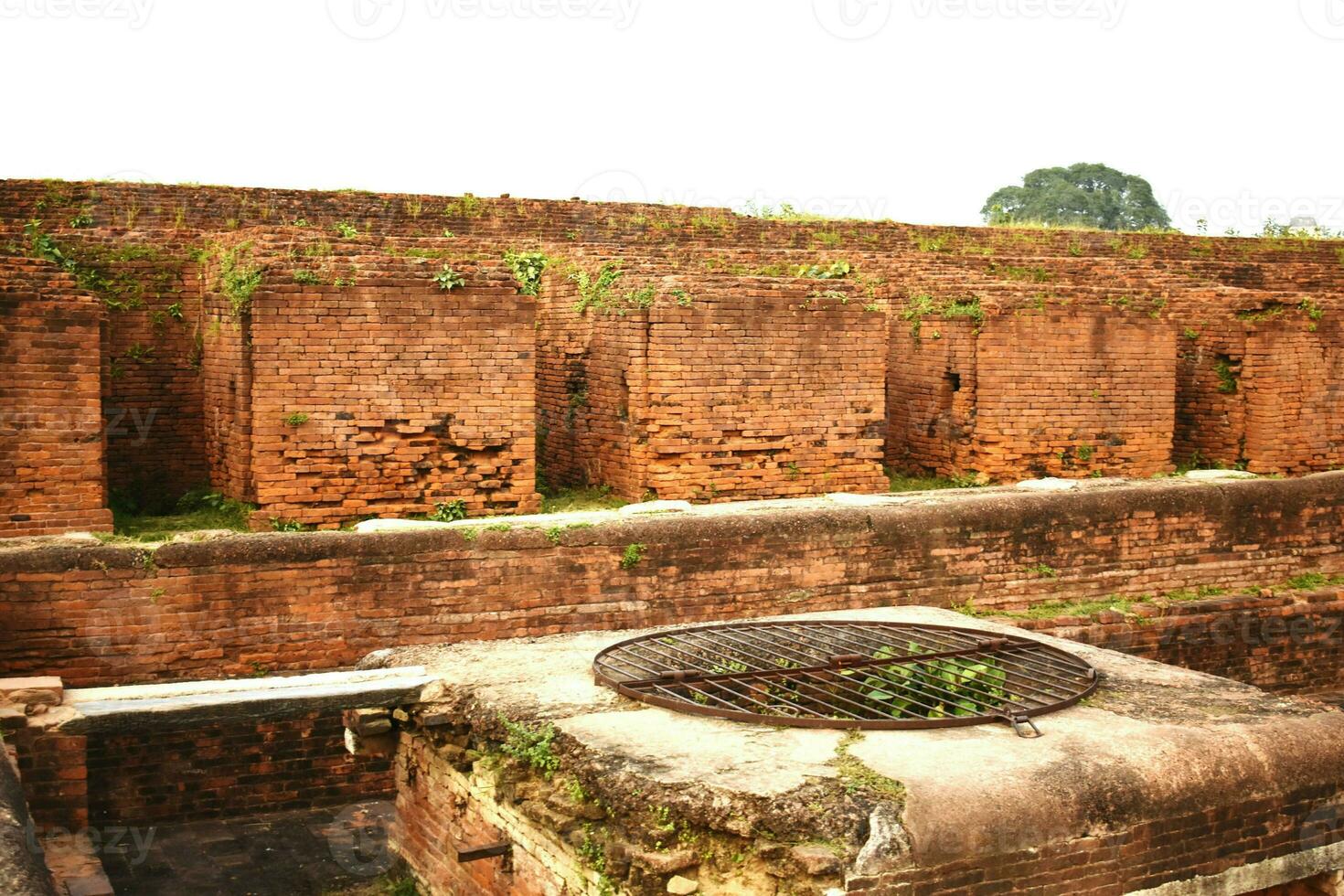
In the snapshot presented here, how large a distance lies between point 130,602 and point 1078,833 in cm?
458

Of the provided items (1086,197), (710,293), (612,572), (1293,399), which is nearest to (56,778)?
(612,572)

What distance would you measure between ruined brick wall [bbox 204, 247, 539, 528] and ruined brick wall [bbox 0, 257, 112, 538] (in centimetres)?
80

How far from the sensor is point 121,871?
5.87 m

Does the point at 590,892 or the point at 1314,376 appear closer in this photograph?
the point at 590,892

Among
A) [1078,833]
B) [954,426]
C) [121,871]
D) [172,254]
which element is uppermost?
[172,254]

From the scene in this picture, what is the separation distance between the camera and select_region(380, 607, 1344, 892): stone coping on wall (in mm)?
4008

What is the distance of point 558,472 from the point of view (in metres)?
9.62

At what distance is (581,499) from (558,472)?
910mm

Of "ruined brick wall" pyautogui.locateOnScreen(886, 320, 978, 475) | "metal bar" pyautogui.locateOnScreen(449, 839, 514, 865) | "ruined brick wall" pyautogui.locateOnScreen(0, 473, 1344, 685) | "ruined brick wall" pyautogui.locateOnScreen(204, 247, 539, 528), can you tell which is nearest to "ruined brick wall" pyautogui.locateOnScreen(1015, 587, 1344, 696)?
"ruined brick wall" pyautogui.locateOnScreen(0, 473, 1344, 685)

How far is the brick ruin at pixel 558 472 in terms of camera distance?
5.52 meters

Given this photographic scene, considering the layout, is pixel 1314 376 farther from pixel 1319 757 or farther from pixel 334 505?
pixel 334 505

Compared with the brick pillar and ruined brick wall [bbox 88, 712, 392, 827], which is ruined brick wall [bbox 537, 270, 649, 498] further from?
the brick pillar

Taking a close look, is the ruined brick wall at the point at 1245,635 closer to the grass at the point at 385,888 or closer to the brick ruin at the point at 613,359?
the brick ruin at the point at 613,359

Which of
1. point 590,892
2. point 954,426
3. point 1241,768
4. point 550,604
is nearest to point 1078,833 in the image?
point 1241,768
